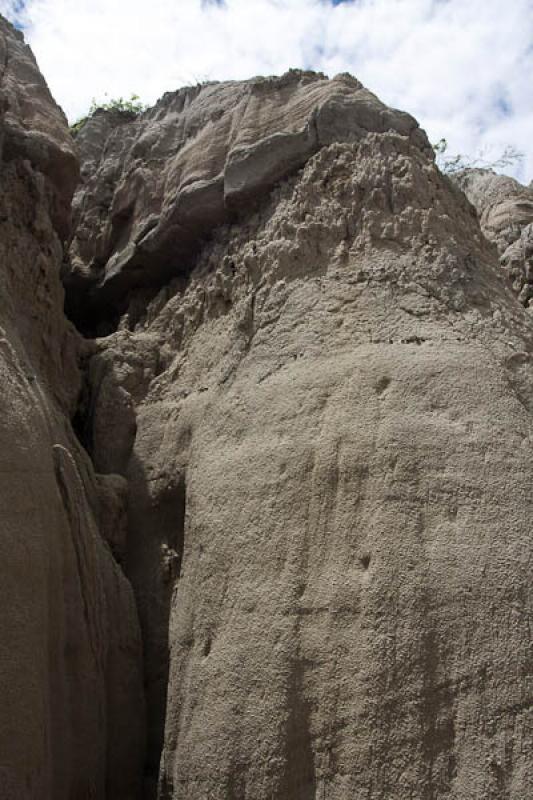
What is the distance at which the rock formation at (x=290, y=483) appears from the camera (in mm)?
5129

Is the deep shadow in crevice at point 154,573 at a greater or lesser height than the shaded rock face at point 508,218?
lesser

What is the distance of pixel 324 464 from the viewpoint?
605 centimetres

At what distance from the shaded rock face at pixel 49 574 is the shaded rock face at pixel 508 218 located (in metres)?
4.37

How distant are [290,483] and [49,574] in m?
1.51

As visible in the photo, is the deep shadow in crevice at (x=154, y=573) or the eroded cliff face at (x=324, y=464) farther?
the deep shadow in crevice at (x=154, y=573)

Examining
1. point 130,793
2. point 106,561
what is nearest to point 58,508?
point 106,561

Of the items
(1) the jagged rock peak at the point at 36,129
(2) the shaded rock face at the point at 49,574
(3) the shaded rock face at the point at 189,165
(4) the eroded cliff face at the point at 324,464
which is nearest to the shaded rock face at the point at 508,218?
(4) the eroded cliff face at the point at 324,464

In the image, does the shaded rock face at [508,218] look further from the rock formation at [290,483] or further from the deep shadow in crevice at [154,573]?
the deep shadow in crevice at [154,573]

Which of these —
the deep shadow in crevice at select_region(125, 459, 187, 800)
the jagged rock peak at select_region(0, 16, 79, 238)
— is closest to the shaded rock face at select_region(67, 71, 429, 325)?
the jagged rock peak at select_region(0, 16, 79, 238)

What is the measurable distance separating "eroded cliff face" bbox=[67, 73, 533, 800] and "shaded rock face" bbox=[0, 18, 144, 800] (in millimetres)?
285

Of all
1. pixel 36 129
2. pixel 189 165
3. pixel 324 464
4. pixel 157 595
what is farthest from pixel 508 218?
pixel 157 595

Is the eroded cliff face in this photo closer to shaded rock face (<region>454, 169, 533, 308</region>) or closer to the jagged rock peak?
the jagged rock peak

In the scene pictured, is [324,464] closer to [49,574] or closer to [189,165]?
[49,574]

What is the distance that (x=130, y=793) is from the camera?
6.18m
